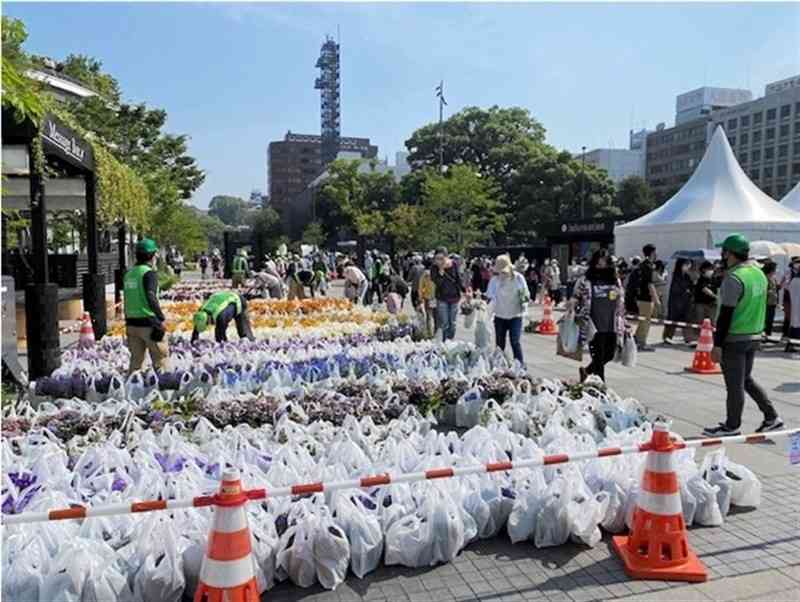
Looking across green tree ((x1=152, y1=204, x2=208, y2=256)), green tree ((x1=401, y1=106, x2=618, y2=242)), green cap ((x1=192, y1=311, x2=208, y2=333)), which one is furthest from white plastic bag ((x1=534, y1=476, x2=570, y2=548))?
green tree ((x1=401, y1=106, x2=618, y2=242))

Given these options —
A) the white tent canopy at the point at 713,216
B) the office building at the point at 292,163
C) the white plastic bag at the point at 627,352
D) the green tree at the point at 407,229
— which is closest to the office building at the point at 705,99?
the office building at the point at 292,163

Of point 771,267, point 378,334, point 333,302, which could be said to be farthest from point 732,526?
point 333,302

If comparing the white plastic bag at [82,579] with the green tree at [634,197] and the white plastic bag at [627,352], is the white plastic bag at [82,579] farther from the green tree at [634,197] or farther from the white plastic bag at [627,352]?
the green tree at [634,197]

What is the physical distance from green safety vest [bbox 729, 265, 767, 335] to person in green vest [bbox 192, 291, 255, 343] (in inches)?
245

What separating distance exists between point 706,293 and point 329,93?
176568 mm

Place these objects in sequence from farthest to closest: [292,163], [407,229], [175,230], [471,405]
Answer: [292,163] < [407,229] < [175,230] < [471,405]

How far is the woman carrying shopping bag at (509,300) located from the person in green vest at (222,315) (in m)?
3.75

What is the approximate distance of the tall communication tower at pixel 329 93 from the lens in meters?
177

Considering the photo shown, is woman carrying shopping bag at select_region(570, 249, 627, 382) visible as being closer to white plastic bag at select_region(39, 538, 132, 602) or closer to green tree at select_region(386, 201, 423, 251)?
white plastic bag at select_region(39, 538, 132, 602)

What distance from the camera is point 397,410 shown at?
6.65 m

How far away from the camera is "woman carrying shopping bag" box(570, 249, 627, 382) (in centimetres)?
814

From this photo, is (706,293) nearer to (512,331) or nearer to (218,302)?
(512,331)

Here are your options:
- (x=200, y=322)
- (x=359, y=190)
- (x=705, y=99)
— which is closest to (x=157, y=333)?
(x=200, y=322)

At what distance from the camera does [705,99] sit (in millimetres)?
144500
